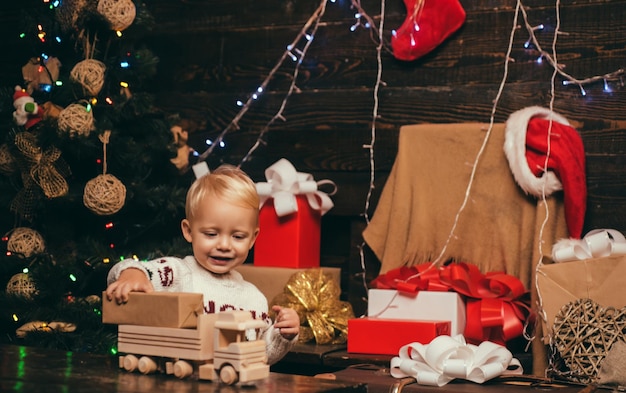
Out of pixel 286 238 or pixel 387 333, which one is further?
pixel 286 238

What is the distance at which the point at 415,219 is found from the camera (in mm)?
2971

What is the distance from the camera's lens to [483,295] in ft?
8.82

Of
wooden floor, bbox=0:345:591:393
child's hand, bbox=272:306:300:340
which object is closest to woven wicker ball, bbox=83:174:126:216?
wooden floor, bbox=0:345:591:393

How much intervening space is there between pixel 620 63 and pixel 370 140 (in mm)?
905

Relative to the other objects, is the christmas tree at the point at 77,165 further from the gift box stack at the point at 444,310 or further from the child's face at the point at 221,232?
the child's face at the point at 221,232

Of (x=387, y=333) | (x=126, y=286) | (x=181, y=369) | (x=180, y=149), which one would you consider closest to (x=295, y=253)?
(x=387, y=333)

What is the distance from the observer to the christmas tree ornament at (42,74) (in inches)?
125

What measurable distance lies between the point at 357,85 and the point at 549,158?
817mm

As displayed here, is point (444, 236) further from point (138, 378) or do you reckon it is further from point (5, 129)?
point (5, 129)

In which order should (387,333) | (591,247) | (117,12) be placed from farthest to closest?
(117,12) < (387,333) < (591,247)

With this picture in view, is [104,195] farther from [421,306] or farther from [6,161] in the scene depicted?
[421,306]

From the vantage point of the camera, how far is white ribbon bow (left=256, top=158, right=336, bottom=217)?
2.96 metres

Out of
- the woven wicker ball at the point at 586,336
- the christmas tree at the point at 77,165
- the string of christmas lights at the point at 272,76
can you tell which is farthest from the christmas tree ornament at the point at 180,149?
the woven wicker ball at the point at 586,336

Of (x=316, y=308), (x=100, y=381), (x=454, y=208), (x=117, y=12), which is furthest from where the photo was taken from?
(x=117, y=12)
